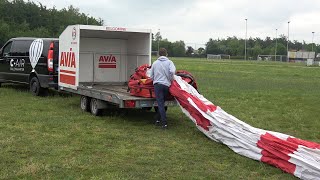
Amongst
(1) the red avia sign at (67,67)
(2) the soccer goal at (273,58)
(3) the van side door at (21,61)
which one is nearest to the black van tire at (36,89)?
(3) the van side door at (21,61)

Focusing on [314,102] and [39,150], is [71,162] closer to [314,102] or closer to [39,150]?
[39,150]

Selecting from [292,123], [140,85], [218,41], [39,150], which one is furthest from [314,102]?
[218,41]

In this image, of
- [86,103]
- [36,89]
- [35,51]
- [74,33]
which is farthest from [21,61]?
[86,103]

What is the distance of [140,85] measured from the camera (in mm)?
10258

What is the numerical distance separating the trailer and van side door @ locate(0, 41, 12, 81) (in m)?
4.58

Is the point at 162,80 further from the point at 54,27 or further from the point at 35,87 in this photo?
the point at 54,27

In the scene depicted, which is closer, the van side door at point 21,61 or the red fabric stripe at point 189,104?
the red fabric stripe at point 189,104

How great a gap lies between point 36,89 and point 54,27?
7764 cm

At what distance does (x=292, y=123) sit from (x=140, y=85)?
12.3 ft

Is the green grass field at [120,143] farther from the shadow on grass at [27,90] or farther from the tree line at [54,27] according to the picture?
the tree line at [54,27]

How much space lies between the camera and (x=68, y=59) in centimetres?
1184

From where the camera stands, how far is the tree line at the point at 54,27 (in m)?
76.2

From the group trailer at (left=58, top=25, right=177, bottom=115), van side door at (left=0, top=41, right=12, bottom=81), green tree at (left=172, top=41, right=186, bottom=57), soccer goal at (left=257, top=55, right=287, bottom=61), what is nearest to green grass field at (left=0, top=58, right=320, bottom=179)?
trailer at (left=58, top=25, right=177, bottom=115)

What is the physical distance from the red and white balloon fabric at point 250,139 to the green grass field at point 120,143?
152mm
